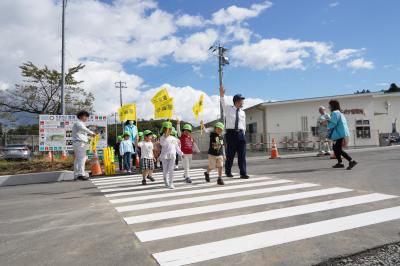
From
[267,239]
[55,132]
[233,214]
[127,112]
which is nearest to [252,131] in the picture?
[127,112]

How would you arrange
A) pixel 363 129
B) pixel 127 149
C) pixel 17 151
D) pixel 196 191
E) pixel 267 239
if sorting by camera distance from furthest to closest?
pixel 363 129, pixel 17 151, pixel 127 149, pixel 196 191, pixel 267 239

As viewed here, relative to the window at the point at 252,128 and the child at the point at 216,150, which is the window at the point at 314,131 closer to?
the window at the point at 252,128

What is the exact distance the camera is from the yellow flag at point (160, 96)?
13.1m

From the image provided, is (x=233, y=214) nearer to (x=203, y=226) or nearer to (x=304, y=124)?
(x=203, y=226)

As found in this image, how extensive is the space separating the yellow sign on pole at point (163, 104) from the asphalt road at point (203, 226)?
6635mm

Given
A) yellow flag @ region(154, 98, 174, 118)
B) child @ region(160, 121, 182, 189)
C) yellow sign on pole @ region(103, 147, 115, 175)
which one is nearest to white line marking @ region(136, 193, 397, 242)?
child @ region(160, 121, 182, 189)

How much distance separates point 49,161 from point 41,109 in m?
22.5

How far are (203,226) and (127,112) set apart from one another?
1005 cm

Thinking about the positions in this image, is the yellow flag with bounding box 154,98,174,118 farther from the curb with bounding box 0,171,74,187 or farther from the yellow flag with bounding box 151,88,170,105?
the curb with bounding box 0,171,74,187

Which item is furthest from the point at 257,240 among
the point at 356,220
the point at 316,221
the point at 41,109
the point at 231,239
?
the point at 41,109

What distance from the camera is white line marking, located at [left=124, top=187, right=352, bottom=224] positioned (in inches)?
174

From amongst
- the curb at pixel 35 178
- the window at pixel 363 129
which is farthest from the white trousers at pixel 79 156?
the window at pixel 363 129

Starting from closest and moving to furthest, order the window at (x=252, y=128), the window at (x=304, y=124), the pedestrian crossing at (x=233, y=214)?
the pedestrian crossing at (x=233, y=214) → the window at (x=304, y=124) → the window at (x=252, y=128)

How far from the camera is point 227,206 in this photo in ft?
15.9
